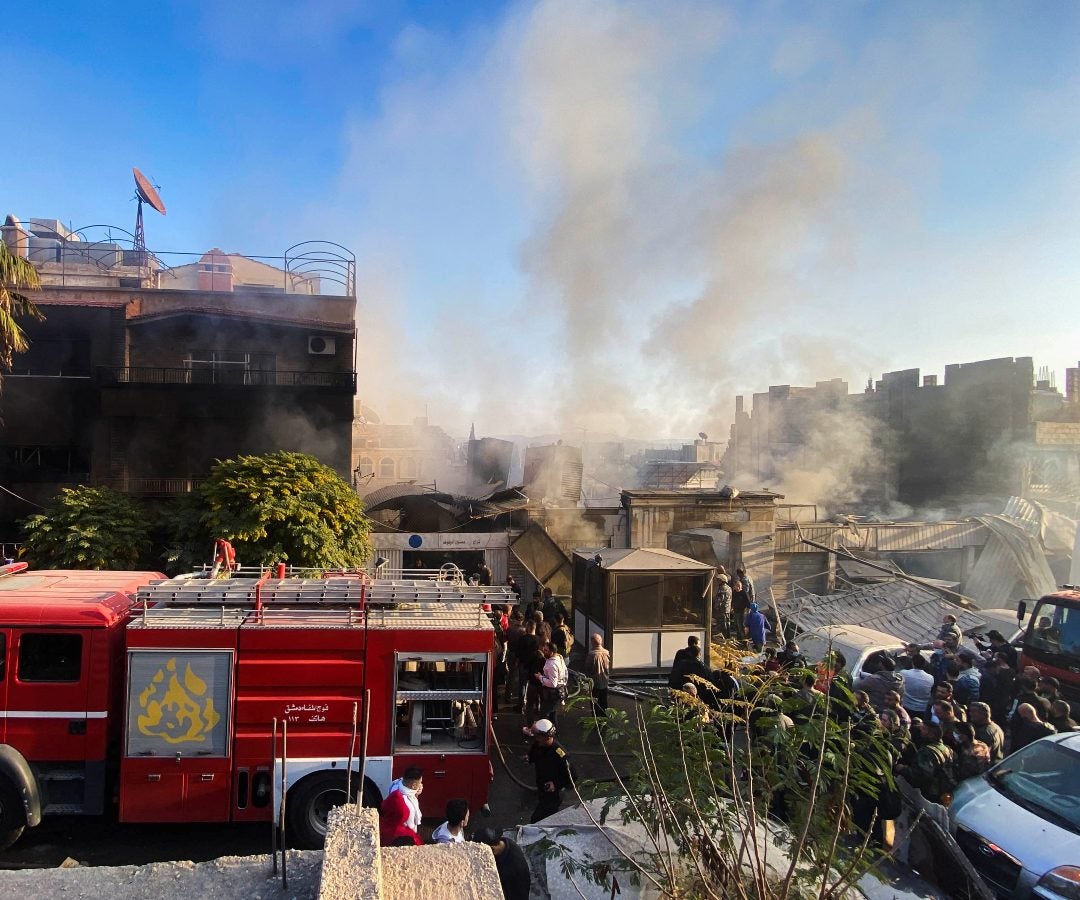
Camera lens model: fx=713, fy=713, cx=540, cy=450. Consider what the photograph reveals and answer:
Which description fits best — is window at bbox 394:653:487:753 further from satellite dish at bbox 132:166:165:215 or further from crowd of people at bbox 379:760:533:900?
satellite dish at bbox 132:166:165:215

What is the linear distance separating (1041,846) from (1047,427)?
30.4 m

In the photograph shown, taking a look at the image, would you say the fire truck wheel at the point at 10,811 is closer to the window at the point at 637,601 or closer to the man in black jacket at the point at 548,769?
the man in black jacket at the point at 548,769

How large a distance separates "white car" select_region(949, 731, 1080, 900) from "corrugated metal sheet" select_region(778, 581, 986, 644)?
7580 millimetres

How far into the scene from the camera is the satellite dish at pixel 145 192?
25750mm

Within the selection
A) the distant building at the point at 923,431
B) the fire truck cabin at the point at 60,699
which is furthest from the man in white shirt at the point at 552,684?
the distant building at the point at 923,431

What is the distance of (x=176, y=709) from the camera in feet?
20.0

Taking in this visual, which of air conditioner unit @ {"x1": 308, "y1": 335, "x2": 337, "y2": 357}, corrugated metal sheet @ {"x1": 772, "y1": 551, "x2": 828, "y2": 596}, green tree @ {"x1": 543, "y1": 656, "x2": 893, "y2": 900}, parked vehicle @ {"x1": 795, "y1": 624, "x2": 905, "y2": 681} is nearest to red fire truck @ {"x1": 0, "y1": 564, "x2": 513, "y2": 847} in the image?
green tree @ {"x1": 543, "y1": 656, "x2": 893, "y2": 900}

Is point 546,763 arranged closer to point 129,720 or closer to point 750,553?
point 129,720

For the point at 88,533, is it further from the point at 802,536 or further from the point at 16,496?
the point at 802,536

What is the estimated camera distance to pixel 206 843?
6344 mm

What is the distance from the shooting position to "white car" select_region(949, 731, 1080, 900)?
5.14 metres

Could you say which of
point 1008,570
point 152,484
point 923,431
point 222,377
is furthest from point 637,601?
point 923,431

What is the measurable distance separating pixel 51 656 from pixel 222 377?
14.5 m

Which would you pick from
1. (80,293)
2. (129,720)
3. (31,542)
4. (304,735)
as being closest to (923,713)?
(304,735)
